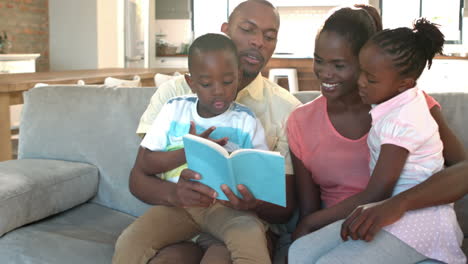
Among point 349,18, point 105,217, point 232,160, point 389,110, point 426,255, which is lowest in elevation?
point 105,217

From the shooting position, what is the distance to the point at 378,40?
4.54 ft

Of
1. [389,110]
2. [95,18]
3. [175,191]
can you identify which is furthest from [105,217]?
[95,18]

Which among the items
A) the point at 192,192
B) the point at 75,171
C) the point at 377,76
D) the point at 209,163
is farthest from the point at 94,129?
the point at 377,76

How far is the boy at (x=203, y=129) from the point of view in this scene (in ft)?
4.79

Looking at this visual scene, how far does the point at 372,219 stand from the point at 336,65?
480 millimetres

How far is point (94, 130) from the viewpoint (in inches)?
80.7

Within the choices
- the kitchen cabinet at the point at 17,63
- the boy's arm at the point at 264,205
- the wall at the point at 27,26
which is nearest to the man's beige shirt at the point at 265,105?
the boy's arm at the point at 264,205

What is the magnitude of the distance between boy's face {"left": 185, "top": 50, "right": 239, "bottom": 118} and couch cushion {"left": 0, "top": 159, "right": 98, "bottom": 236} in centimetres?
67

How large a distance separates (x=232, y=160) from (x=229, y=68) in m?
0.36

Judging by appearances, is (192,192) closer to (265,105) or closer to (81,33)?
(265,105)

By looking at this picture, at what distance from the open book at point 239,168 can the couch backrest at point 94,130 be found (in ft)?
2.34

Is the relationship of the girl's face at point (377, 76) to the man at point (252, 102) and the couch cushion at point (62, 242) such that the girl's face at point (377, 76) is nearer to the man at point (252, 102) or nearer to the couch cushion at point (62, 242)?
the man at point (252, 102)

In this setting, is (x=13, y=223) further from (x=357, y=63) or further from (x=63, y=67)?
(x=63, y=67)

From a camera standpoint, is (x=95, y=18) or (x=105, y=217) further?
(x=95, y=18)
